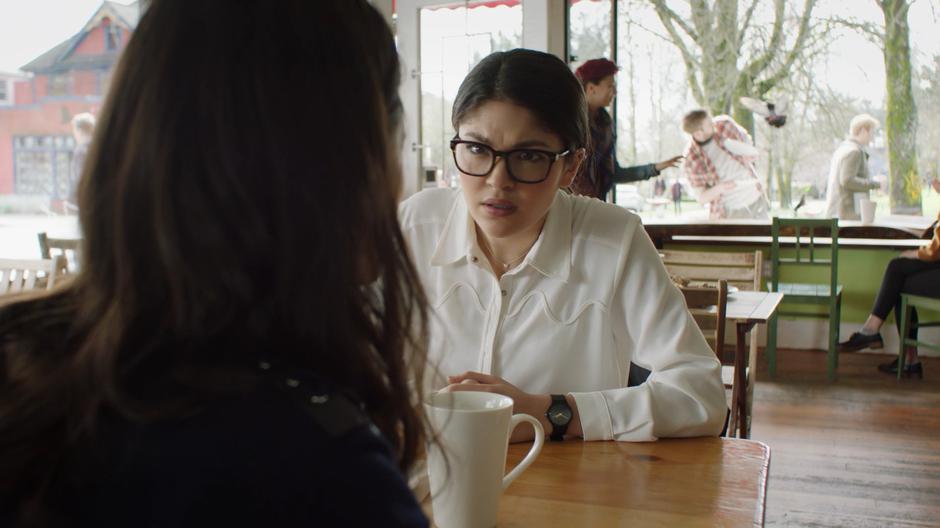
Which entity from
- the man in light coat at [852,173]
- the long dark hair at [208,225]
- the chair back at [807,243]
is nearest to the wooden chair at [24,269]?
the long dark hair at [208,225]

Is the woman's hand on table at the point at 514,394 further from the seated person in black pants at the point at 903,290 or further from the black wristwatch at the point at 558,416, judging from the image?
the seated person in black pants at the point at 903,290

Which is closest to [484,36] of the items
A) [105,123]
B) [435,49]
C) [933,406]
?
[435,49]

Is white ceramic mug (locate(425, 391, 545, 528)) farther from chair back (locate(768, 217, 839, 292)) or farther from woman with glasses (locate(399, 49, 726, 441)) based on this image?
chair back (locate(768, 217, 839, 292))

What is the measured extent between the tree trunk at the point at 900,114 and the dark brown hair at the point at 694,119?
1.24 metres

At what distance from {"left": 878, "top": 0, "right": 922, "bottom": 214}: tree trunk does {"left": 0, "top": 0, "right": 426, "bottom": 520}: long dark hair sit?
625cm

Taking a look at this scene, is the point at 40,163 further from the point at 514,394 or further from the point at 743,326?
the point at 514,394

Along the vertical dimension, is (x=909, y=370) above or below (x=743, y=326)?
below

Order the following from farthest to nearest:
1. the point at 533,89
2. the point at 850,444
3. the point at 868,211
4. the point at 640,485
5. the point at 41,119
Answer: the point at 868,211
the point at 41,119
the point at 850,444
the point at 533,89
the point at 640,485

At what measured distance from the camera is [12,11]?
4551mm

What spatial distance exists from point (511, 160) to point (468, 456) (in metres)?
0.69

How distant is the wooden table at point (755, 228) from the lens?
561 centimetres

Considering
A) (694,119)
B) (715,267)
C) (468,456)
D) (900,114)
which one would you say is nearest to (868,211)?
(900,114)

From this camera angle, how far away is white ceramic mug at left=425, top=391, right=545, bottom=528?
0.82 metres

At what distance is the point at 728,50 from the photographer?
20.1ft
